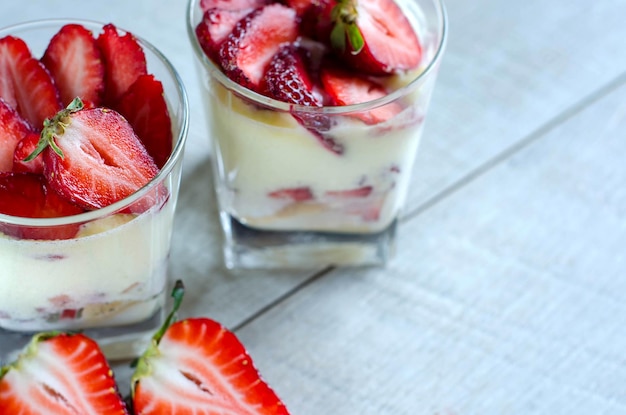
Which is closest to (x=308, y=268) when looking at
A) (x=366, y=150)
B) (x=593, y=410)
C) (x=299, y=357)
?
(x=299, y=357)

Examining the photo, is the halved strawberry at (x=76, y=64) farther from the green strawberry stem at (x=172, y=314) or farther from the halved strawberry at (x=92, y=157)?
the green strawberry stem at (x=172, y=314)

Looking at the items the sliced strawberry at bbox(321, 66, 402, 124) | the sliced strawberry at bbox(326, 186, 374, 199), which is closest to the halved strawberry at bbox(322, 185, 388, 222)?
the sliced strawberry at bbox(326, 186, 374, 199)

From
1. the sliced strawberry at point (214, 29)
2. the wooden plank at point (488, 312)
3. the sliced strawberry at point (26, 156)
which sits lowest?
the wooden plank at point (488, 312)

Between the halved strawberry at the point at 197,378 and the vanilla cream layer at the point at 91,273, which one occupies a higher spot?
the vanilla cream layer at the point at 91,273

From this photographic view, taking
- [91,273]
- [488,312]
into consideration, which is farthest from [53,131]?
[488,312]

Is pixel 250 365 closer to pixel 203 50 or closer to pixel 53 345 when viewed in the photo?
pixel 53 345

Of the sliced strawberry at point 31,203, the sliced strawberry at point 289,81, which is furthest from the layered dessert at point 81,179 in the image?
the sliced strawberry at point 289,81
